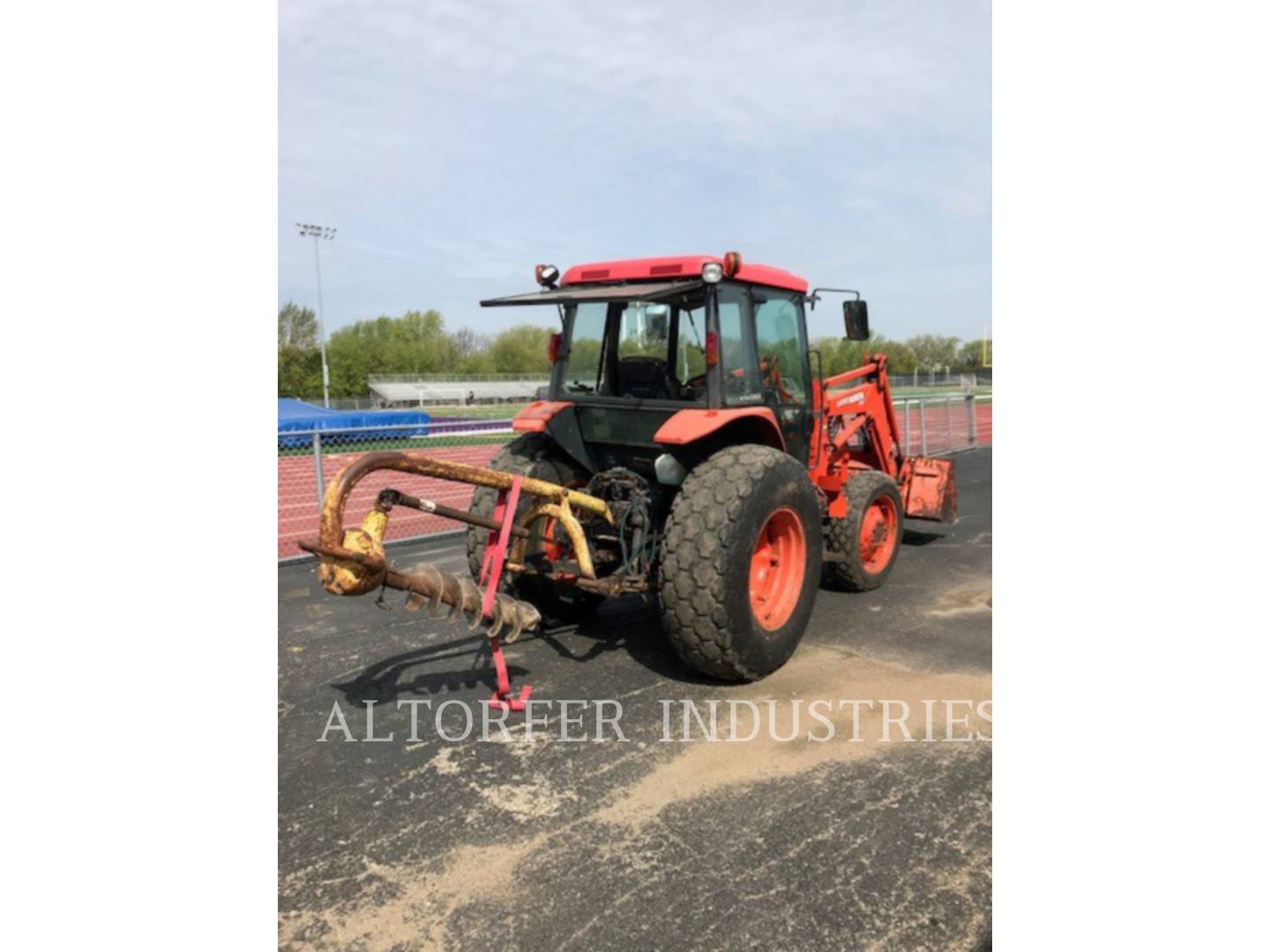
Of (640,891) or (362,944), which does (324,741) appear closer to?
(362,944)

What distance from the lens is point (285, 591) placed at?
6387 millimetres

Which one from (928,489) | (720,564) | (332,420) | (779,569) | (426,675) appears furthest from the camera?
(332,420)

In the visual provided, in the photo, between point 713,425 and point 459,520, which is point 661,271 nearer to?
point 713,425

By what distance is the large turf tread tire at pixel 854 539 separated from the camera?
5805mm

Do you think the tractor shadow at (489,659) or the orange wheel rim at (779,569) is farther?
the orange wheel rim at (779,569)

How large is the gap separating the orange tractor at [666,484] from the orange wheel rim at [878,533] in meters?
0.07

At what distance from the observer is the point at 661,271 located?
456 cm

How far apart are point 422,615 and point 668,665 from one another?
6.17ft

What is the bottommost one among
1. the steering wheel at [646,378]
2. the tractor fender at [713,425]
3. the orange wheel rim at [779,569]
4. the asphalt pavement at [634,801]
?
the asphalt pavement at [634,801]

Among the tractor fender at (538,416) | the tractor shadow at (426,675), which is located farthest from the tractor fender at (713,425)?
the tractor shadow at (426,675)

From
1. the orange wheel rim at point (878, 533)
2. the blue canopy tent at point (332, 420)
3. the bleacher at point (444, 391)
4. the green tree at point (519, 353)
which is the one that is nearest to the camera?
the orange wheel rim at point (878, 533)

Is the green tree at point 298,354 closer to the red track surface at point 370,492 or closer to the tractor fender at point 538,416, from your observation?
the red track surface at point 370,492

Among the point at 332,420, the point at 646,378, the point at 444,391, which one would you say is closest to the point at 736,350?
the point at 646,378

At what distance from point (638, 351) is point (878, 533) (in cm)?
246
